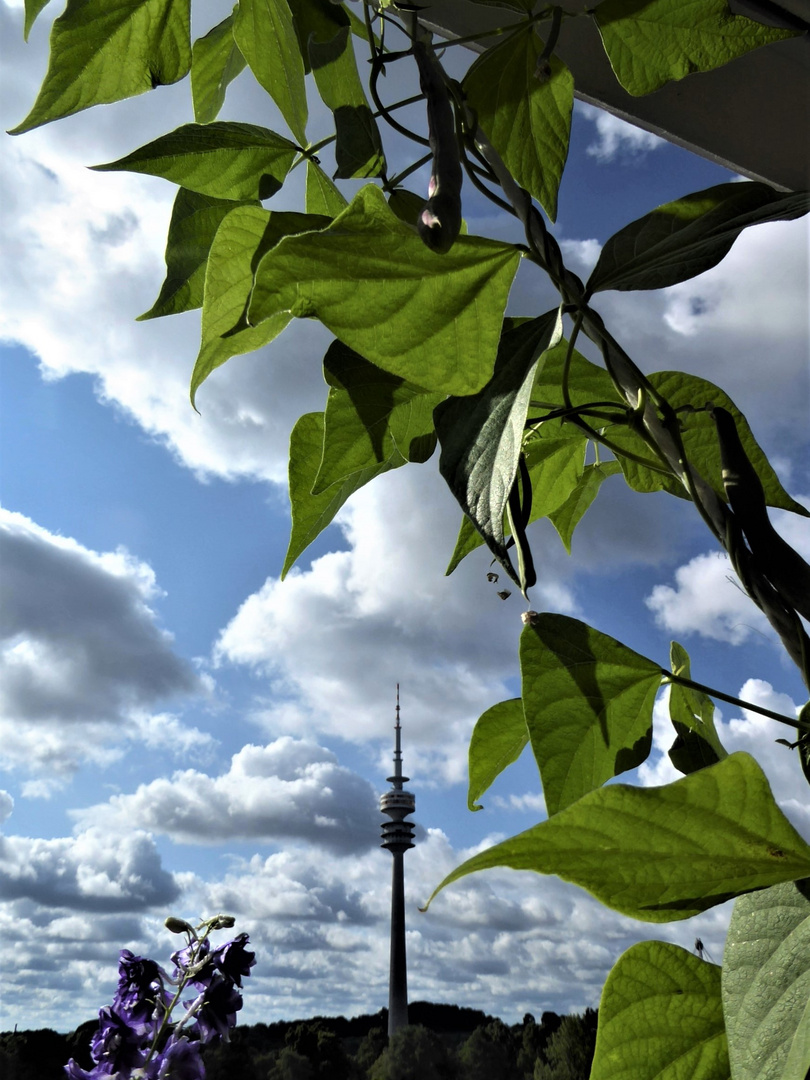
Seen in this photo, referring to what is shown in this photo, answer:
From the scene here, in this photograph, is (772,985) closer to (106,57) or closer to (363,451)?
(363,451)

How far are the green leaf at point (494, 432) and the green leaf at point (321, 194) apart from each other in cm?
10

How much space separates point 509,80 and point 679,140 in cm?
49

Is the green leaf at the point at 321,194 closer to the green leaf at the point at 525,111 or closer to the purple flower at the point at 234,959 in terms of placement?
the green leaf at the point at 525,111

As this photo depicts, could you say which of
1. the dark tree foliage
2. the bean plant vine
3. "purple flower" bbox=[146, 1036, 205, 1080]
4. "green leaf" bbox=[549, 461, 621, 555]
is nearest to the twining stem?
the bean plant vine

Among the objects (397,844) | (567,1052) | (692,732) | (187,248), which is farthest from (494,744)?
(397,844)

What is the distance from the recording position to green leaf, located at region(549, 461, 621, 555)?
27 cm

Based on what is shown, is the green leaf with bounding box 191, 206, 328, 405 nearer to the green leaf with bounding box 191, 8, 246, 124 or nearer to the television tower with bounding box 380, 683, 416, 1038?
the green leaf with bounding box 191, 8, 246, 124

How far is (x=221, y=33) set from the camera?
282mm

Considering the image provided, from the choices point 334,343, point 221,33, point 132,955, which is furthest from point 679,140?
point 132,955

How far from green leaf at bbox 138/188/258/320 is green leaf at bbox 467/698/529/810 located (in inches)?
5.4

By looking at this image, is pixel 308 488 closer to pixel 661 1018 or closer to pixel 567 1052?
pixel 661 1018

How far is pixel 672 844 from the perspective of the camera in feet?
0.39

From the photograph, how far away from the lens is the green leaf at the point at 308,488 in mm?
210

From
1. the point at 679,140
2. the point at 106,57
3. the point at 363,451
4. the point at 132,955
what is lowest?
the point at 132,955
